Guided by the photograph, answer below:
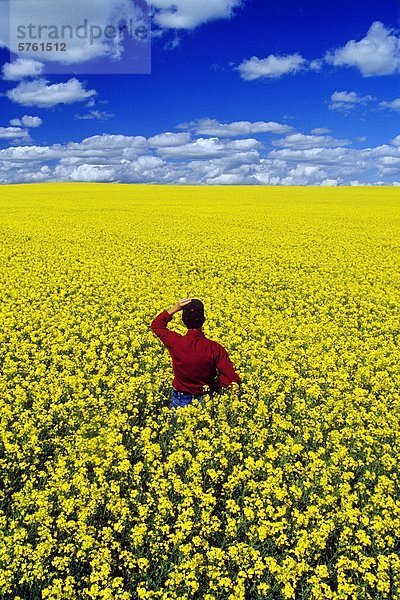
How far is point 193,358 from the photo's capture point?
587 centimetres

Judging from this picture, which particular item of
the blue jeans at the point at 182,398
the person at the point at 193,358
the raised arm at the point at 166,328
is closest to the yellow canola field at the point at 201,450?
the blue jeans at the point at 182,398

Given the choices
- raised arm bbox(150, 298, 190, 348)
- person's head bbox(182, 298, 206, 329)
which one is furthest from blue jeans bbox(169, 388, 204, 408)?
person's head bbox(182, 298, 206, 329)

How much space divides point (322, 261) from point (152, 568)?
1397 cm

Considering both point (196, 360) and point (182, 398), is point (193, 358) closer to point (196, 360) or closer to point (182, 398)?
point (196, 360)

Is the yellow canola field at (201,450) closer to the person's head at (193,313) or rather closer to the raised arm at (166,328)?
the raised arm at (166,328)

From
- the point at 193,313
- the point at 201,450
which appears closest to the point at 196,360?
the point at 193,313

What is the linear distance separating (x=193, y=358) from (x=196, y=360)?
0.05m

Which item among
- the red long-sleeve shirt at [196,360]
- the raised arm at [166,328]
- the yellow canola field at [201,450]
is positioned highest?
the raised arm at [166,328]

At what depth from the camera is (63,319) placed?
387 inches

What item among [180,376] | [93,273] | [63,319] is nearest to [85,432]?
[180,376]

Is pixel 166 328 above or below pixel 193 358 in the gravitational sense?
above

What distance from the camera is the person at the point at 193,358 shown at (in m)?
5.78

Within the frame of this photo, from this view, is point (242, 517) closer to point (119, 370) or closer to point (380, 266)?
point (119, 370)

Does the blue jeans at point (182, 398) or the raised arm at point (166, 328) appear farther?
the blue jeans at point (182, 398)
